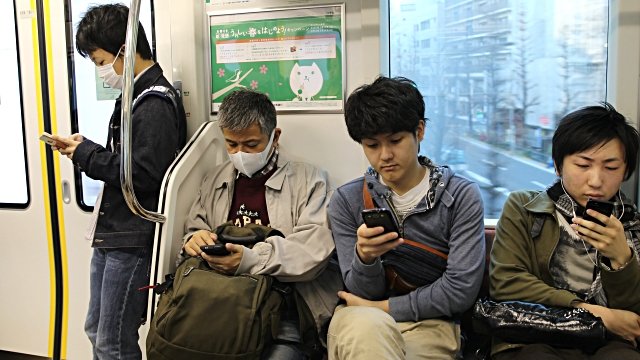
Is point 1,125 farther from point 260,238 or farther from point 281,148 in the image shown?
point 260,238

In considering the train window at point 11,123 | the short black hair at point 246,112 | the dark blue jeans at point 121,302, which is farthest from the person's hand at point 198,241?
the train window at point 11,123

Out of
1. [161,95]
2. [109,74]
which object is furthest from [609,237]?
[109,74]

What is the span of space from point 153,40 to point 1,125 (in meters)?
1.11

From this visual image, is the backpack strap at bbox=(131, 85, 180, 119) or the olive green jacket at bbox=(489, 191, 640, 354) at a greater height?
the backpack strap at bbox=(131, 85, 180, 119)

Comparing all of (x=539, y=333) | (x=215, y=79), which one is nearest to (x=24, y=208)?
(x=215, y=79)

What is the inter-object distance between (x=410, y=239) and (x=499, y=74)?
0.88 meters

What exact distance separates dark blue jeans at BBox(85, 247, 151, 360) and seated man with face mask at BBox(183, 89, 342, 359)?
0.75 ft

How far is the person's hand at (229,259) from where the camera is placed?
6.27 ft

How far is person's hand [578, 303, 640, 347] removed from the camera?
1.63 metres

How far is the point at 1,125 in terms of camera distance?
3.03 meters

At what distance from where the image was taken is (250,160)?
210cm

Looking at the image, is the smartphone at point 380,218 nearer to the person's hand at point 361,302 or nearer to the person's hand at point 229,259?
the person's hand at point 361,302

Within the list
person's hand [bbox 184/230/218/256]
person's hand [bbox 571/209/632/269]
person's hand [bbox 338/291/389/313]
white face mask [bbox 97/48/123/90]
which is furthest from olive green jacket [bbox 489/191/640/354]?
white face mask [bbox 97/48/123/90]

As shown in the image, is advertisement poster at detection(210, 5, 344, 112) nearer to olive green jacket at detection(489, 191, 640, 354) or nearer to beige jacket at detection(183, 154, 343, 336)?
beige jacket at detection(183, 154, 343, 336)
